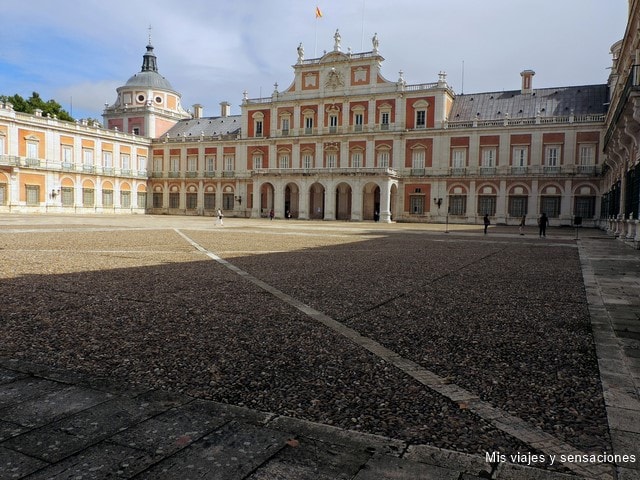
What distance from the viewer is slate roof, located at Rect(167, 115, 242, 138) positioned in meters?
60.3

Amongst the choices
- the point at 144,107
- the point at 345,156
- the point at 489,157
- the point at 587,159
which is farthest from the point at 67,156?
the point at 587,159

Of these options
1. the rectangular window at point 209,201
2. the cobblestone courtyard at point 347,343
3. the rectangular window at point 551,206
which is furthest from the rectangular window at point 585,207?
the rectangular window at point 209,201

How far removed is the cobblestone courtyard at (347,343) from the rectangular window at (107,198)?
4830cm

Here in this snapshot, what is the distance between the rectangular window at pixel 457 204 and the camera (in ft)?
153

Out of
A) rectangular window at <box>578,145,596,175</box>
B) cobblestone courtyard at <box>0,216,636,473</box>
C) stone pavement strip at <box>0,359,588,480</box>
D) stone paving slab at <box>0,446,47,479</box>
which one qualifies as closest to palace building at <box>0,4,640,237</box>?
rectangular window at <box>578,145,596,175</box>

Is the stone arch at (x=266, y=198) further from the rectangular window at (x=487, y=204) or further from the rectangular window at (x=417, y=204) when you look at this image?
the rectangular window at (x=487, y=204)

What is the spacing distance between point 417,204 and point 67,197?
1392 inches

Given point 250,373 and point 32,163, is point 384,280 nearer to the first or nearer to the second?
point 250,373

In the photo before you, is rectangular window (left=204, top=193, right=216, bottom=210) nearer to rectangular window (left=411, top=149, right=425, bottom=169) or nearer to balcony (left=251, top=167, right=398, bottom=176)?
balcony (left=251, top=167, right=398, bottom=176)

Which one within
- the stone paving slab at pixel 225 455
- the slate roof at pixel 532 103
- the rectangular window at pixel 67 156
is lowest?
the stone paving slab at pixel 225 455

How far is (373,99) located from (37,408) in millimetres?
49809

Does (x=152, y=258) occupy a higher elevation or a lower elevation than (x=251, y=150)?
lower

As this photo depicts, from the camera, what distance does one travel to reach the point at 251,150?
184 ft

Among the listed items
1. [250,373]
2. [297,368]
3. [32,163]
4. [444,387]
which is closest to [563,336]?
[444,387]
